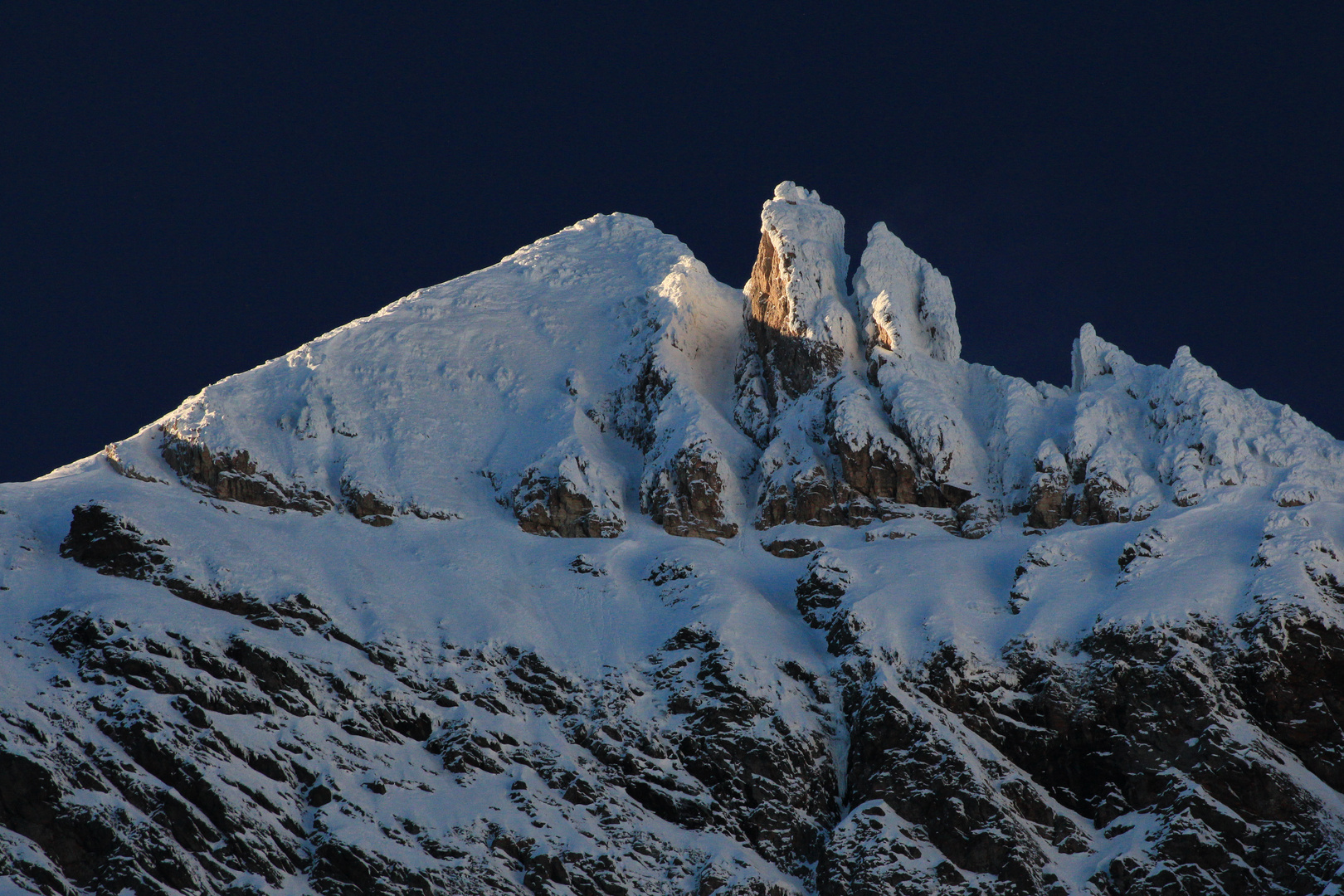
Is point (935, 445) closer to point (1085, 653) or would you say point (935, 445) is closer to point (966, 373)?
point (966, 373)

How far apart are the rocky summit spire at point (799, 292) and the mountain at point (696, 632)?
2.26 feet

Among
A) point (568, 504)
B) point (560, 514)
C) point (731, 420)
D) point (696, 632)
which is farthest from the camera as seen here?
point (731, 420)

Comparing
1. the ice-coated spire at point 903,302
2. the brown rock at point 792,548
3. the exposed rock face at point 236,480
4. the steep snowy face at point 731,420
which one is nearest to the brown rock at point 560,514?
the steep snowy face at point 731,420

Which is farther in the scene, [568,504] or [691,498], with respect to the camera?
[691,498]

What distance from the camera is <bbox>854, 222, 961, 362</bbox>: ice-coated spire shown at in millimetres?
165000

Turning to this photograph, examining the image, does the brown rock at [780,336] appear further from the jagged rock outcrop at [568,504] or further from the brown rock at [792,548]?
the jagged rock outcrop at [568,504]

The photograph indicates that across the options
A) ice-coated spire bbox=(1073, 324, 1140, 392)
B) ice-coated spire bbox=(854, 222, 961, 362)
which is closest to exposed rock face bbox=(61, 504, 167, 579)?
ice-coated spire bbox=(854, 222, 961, 362)

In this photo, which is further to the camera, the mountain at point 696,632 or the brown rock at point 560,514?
the brown rock at point 560,514

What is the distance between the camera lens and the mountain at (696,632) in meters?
117

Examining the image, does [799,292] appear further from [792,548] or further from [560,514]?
[560,514]

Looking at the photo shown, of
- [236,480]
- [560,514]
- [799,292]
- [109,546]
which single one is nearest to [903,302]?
[799,292]

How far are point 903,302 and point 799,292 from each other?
36.0ft

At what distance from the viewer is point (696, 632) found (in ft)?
439

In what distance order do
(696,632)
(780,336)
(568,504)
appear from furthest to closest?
(780,336)
(568,504)
(696,632)
